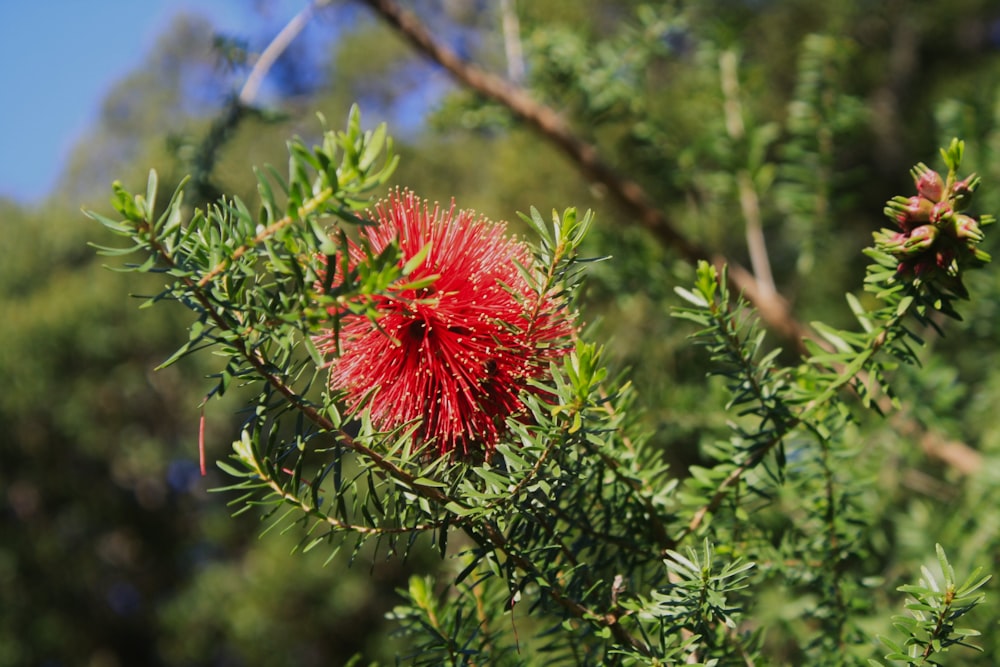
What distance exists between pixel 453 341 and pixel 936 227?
1.22 ft

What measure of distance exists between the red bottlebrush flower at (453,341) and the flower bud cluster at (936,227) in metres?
0.26

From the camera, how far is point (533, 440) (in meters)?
0.57

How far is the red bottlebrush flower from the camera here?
65cm

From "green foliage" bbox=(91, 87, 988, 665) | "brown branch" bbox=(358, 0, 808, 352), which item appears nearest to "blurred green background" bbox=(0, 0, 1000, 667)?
"brown branch" bbox=(358, 0, 808, 352)

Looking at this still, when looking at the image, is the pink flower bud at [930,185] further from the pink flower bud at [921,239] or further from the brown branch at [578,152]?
the brown branch at [578,152]

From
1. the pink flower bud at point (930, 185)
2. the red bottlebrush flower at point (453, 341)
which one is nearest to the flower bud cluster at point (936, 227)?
the pink flower bud at point (930, 185)

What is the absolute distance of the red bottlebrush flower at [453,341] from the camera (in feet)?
2.15

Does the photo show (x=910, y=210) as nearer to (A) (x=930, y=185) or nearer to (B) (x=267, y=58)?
(A) (x=930, y=185)

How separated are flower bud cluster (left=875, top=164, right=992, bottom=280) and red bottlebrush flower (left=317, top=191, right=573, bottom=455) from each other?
26 cm

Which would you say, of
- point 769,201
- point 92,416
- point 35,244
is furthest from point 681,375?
point 35,244

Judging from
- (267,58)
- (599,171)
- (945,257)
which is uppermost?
(267,58)

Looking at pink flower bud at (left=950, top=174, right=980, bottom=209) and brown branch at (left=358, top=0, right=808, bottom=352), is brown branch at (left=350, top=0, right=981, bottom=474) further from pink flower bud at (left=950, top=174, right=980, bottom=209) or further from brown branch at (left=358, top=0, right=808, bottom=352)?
pink flower bud at (left=950, top=174, right=980, bottom=209)

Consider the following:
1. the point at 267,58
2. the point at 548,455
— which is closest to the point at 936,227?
the point at 548,455

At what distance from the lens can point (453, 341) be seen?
26.2 inches
